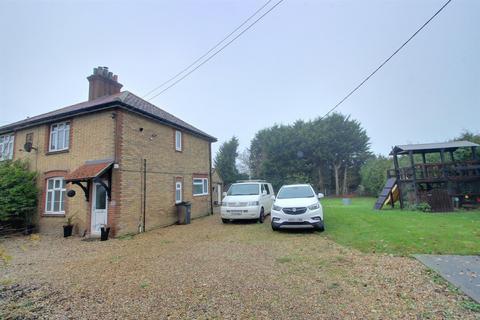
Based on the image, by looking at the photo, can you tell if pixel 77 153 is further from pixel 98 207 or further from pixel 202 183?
pixel 202 183

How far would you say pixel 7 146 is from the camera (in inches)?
536

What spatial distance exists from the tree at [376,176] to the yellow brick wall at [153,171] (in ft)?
65.3

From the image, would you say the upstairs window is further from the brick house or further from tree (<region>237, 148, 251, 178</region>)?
tree (<region>237, 148, 251, 178</region>)

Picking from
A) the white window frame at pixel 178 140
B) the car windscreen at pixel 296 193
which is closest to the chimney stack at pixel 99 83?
the white window frame at pixel 178 140

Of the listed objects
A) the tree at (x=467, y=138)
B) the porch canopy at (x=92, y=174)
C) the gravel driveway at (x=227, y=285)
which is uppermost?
the tree at (x=467, y=138)

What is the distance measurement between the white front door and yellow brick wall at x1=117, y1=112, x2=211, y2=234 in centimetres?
98

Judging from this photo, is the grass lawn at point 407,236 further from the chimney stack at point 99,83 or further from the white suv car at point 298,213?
the chimney stack at point 99,83

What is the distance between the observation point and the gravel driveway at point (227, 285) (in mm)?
3152

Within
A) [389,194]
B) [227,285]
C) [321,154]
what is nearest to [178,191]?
[227,285]

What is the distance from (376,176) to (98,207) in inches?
1036

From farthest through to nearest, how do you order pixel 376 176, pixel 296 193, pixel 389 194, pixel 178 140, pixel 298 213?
pixel 376 176 → pixel 389 194 → pixel 178 140 → pixel 296 193 → pixel 298 213

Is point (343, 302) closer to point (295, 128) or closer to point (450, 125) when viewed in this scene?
point (450, 125)

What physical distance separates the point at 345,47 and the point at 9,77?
16832 millimetres

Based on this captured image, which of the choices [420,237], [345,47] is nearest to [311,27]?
[345,47]
